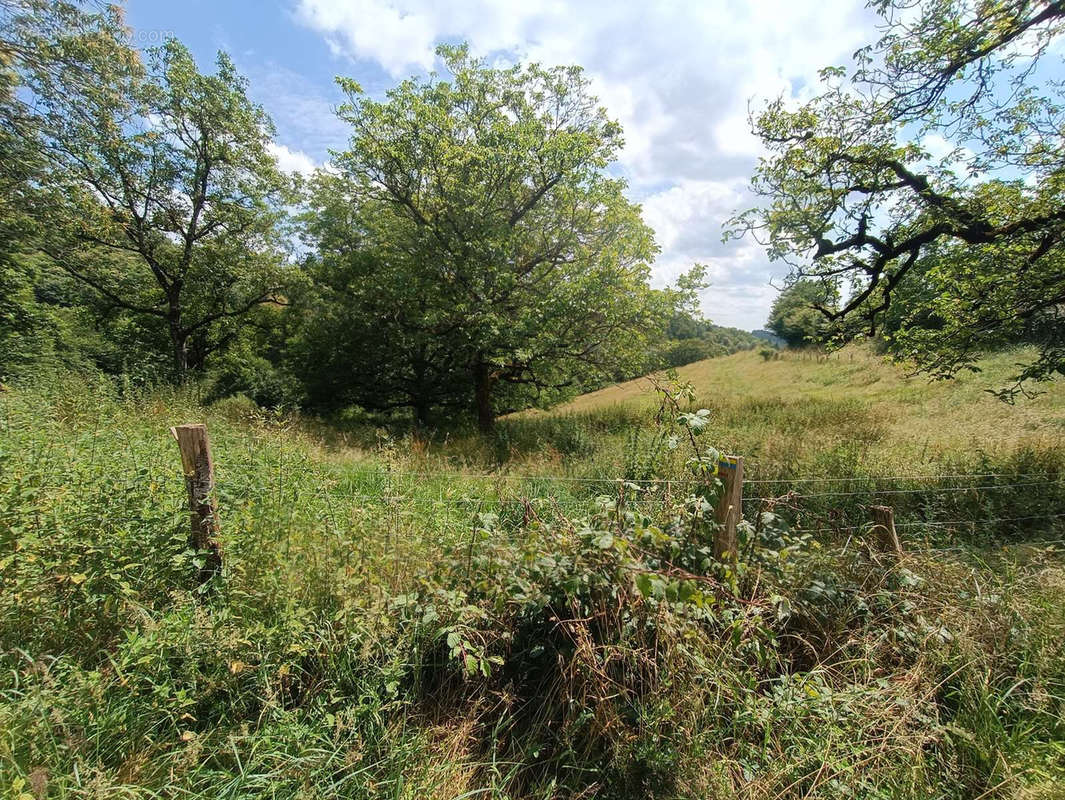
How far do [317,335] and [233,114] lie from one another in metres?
7.50

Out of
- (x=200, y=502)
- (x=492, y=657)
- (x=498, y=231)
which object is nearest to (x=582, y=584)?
(x=492, y=657)

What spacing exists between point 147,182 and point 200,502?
16.4 m

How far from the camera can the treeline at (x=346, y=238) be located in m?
10.9

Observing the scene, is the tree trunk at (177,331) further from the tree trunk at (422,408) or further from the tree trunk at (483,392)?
the tree trunk at (483,392)

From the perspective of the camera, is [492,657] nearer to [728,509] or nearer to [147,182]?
[728,509]

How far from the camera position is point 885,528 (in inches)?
131

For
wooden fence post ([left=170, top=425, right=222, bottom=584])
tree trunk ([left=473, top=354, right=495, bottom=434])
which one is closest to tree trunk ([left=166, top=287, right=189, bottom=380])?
tree trunk ([left=473, top=354, right=495, bottom=434])

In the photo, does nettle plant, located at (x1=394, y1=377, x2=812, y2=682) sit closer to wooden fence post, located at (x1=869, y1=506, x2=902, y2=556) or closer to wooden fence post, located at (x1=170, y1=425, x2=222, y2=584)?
wooden fence post, located at (x1=869, y1=506, x2=902, y2=556)

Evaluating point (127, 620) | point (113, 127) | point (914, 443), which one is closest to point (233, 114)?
point (113, 127)

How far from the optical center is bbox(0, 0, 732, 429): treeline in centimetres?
1085

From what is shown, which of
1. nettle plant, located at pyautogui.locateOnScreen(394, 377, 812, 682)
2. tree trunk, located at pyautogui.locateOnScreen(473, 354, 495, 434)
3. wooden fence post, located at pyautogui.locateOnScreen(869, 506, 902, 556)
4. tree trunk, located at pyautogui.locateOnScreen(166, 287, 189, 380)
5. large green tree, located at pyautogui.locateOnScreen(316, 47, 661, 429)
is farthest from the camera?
tree trunk, located at pyautogui.locateOnScreen(166, 287, 189, 380)

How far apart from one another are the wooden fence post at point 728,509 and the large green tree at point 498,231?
8.78 m

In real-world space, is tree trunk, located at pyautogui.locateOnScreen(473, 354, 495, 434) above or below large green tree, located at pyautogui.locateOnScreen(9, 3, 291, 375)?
below

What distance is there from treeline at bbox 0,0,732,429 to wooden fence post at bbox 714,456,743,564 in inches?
346
